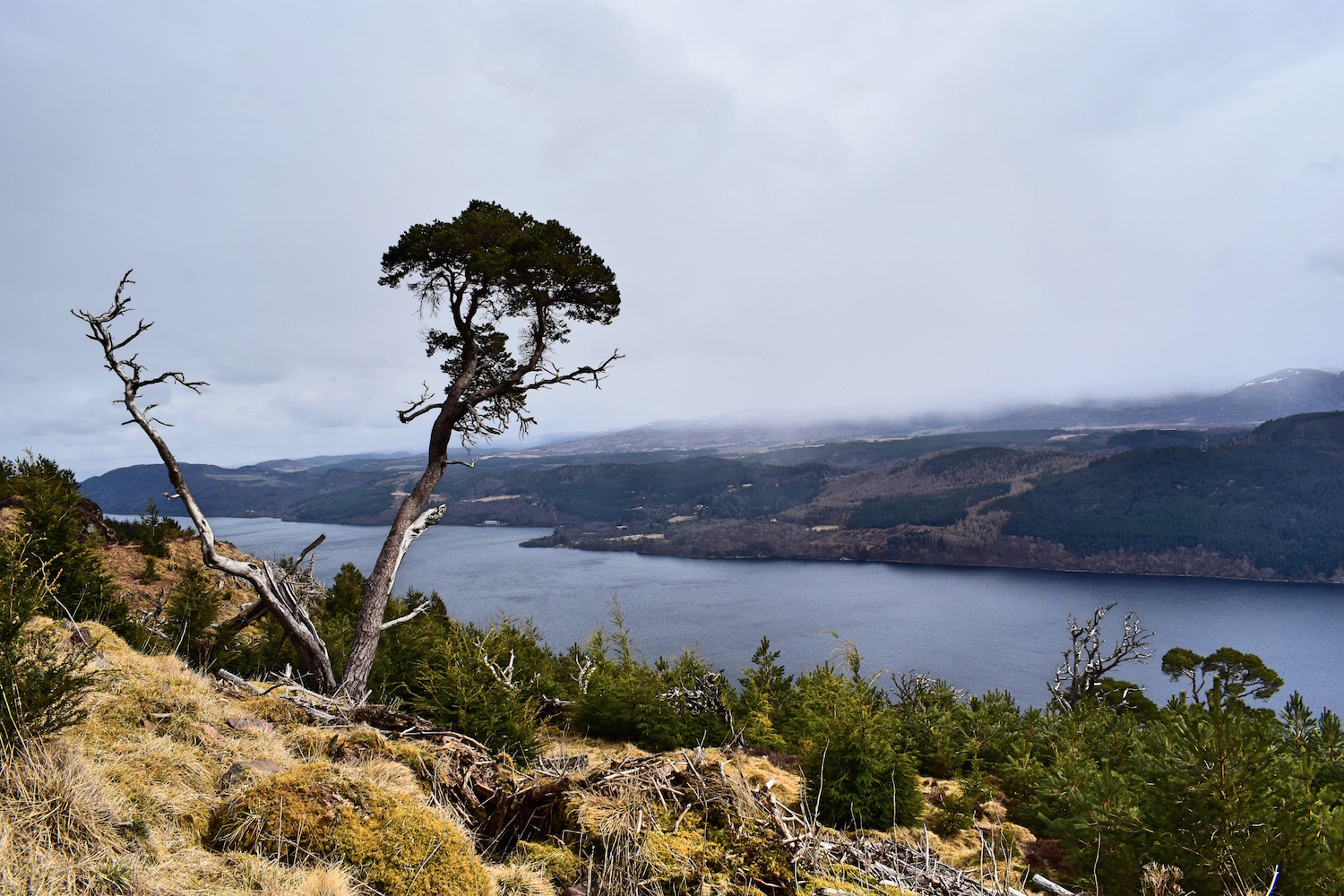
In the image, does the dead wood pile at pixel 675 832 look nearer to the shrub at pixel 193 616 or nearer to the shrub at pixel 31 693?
the shrub at pixel 31 693

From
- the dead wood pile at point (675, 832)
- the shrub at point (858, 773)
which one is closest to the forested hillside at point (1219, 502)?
the shrub at point (858, 773)

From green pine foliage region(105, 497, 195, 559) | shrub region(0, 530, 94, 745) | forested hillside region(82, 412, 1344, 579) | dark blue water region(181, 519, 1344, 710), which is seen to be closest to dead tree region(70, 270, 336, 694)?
shrub region(0, 530, 94, 745)

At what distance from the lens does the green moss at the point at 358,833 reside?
235 centimetres

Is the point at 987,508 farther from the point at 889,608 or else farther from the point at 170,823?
the point at 170,823

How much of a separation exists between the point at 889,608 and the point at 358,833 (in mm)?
77762

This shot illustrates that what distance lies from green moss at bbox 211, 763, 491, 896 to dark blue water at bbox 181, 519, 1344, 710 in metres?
29.1

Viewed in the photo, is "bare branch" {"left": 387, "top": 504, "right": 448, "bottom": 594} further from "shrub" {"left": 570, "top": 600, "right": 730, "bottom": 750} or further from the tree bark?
"shrub" {"left": 570, "top": 600, "right": 730, "bottom": 750}

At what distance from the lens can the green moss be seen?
→ 2.35 metres

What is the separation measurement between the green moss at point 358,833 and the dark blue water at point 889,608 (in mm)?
29117

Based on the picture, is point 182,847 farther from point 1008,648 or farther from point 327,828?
point 1008,648

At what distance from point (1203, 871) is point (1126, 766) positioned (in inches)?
188

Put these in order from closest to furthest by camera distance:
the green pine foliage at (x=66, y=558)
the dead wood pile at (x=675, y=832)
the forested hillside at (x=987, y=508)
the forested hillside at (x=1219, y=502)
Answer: the dead wood pile at (x=675, y=832), the green pine foliage at (x=66, y=558), the forested hillside at (x=1219, y=502), the forested hillside at (x=987, y=508)

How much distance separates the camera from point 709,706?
33.3ft

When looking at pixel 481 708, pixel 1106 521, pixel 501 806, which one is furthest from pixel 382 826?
pixel 1106 521
